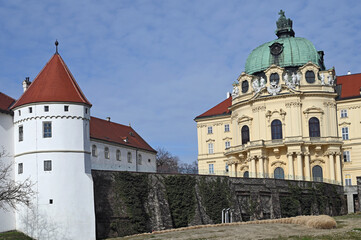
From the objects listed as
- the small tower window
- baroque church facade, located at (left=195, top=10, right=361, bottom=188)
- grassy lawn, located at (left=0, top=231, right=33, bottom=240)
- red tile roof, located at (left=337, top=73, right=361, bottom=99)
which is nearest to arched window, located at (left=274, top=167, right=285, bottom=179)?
baroque church facade, located at (left=195, top=10, right=361, bottom=188)

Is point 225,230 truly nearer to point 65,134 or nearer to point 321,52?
point 65,134

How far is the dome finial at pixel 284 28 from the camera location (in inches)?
3155

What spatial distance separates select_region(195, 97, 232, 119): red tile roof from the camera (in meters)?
81.8

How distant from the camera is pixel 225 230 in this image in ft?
137

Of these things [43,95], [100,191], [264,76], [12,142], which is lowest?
Answer: [100,191]

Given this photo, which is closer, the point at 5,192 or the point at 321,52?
the point at 5,192

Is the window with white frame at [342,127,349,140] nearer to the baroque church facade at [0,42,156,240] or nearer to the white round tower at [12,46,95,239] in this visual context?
the baroque church facade at [0,42,156,240]

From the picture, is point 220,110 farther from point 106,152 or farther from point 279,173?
point 106,152

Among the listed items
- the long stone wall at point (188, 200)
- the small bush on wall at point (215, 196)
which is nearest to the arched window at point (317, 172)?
the long stone wall at point (188, 200)

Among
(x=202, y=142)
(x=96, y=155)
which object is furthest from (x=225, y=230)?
(x=202, y=142)

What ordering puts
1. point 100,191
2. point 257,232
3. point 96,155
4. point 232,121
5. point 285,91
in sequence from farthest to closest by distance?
point 232,121
point 285,91
point 96,155
point 100,191
point 257,232

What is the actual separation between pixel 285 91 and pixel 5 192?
41651mm

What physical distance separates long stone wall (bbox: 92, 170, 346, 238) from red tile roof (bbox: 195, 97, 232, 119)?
20.7 metres

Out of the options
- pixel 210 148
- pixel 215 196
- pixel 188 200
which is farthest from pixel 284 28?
pixel 188 200
